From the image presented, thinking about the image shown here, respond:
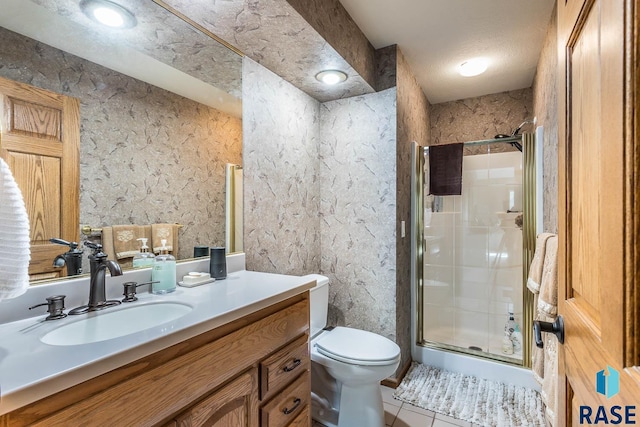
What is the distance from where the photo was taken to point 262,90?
1913 mm

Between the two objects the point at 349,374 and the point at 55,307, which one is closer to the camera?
the point at 55,307

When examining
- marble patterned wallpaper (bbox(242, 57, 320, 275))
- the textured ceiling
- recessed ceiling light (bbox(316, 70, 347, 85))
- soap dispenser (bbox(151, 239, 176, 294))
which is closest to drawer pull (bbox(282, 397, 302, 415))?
soap dispenser (bbox(151, 239, 176, 294))

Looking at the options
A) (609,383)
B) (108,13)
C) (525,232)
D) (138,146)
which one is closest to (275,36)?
(108,13)

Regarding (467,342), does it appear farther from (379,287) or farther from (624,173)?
(624,173)

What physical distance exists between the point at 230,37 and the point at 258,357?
151 centimetres

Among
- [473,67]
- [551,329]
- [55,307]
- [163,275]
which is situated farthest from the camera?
[473,67]

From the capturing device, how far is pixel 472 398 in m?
2.03

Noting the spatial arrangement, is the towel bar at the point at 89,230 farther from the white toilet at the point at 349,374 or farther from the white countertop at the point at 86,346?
the white toilet at the point at 349,374

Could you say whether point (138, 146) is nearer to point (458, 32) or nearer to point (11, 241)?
point (11, 241)

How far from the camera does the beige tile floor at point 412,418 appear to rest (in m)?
1.79

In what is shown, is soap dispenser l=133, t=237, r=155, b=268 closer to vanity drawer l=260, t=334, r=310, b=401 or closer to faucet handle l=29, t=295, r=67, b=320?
faucet handle l=29, t=295, r=67, b=320

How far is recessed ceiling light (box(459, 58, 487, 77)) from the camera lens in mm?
2424

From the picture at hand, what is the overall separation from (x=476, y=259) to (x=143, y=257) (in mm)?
2496

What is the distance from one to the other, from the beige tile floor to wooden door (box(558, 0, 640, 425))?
123cm
